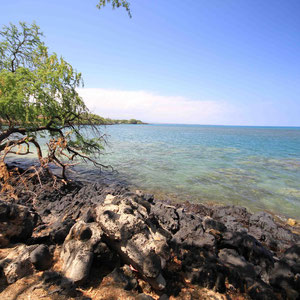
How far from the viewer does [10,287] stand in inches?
133

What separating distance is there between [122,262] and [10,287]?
2194 millimetres

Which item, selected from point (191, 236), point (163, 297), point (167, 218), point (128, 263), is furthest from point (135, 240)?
point (167, 218)

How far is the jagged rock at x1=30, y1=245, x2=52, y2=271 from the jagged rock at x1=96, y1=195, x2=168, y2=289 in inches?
52.7

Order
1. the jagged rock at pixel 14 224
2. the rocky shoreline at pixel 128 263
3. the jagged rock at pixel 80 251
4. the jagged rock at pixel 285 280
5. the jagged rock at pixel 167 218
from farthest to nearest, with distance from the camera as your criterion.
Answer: the jagged rock at pixel 167 218 < the jagged rock at pixel 14 224 < the jagged rock at pixel 285 280 < the jagged rock at pixel 80 251 < the rocky shoreline at pixel 128 263

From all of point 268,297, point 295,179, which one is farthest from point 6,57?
point 295,179

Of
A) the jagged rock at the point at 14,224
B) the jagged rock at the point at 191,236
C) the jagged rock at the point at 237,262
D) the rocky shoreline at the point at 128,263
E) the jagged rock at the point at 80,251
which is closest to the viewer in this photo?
the rocky shoreline at the point at 128,263

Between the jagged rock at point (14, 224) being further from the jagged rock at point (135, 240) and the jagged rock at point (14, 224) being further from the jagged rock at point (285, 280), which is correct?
the jagged rock at point (285, 280)

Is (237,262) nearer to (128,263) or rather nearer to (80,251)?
(128,263)

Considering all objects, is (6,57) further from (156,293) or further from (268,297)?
(268,297)

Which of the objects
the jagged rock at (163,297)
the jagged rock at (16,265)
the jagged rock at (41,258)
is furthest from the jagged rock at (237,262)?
the jagged rock at (16,265)

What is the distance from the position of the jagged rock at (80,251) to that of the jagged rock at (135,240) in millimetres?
304

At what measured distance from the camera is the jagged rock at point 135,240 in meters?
3.54

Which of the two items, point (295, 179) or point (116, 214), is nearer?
point (116, 214)

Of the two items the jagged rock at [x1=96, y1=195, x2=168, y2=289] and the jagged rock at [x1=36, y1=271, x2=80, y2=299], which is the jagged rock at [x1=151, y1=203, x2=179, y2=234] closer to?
the jagged rock at [x1=96, y1=195, x2=168, y2=289]
